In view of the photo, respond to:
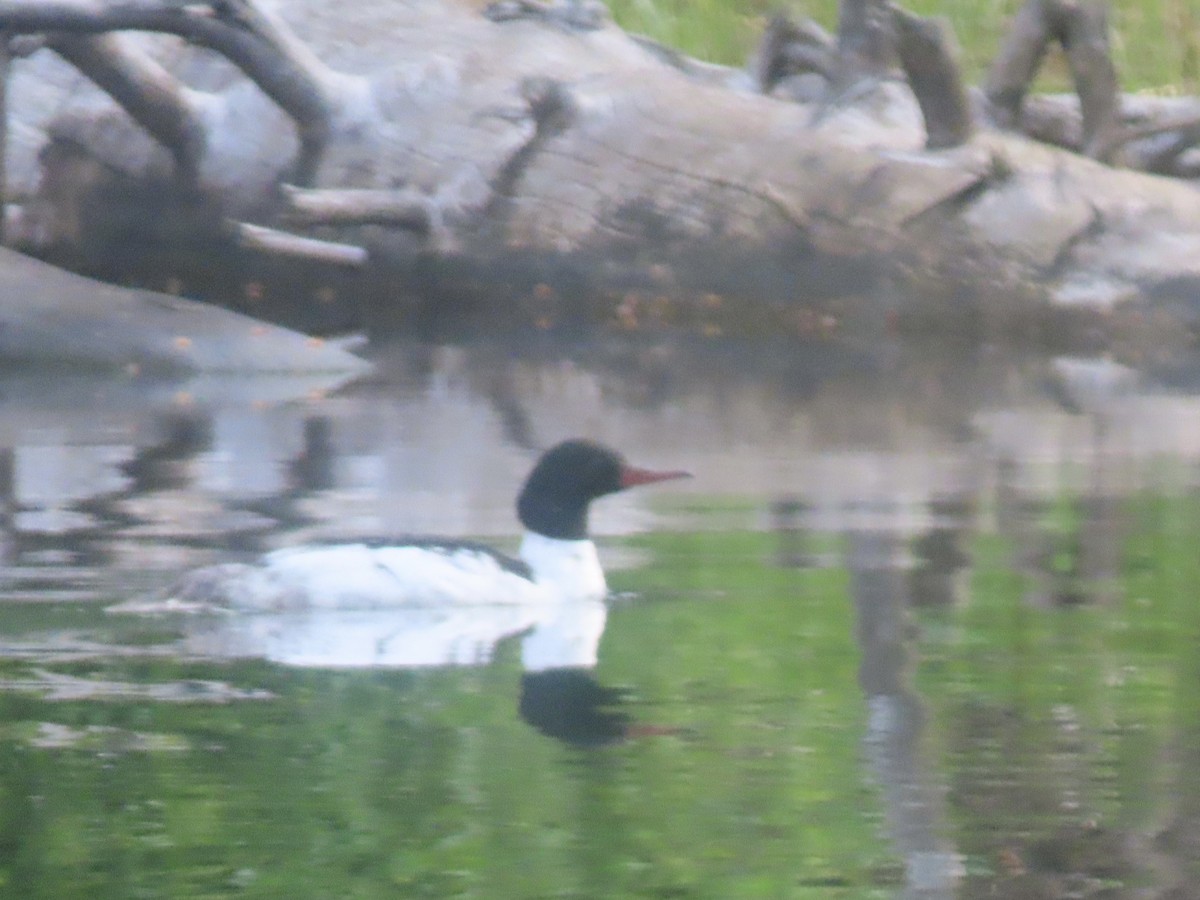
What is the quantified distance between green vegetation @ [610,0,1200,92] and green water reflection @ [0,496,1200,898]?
50.4ft

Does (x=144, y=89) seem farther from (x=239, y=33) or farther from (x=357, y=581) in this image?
(x=357, y=581)

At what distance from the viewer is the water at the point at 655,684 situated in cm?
505

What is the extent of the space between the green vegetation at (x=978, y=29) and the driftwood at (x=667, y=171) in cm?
370

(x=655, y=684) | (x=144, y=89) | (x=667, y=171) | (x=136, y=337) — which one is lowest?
(x=655, y=684)

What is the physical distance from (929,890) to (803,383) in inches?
430

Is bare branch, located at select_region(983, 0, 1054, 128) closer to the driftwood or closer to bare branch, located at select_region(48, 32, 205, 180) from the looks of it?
the driftwood

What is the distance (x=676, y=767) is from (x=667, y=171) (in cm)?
1249

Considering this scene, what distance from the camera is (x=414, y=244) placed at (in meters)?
19.0

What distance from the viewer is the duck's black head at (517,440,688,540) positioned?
8.54 metres

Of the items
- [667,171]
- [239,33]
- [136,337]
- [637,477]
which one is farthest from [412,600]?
[667,171]

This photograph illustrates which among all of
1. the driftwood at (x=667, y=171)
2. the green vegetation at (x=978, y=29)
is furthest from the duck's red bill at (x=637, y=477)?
the green vegetation at (x=978, y=29)

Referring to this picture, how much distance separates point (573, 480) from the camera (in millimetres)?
8648

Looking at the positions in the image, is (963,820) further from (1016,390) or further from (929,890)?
(1016,390)

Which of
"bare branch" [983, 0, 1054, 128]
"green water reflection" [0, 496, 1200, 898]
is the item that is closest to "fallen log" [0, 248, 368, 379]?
"bare branch" [983, 0, 1054, 128]
